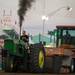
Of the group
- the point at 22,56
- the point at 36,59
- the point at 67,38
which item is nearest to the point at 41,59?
the point at 36,59

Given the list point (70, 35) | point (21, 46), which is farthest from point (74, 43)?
point (21, 46)

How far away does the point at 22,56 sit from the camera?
19141mm

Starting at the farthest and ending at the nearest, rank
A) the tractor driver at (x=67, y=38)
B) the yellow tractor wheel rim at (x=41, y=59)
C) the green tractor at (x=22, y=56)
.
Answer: the tractor driver at (x=67, y=38) < the yellow tractor wheel rim at (x=41, y=59) < the green tractor at (x=22, y=56)

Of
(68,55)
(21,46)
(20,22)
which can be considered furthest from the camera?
(20,22)

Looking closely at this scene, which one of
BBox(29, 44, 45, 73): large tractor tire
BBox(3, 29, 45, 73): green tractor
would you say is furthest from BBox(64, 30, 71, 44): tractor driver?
BBox(29, 44, 45, 73): large tractor tire

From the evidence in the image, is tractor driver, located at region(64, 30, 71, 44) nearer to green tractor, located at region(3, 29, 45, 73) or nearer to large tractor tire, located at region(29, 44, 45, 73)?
green tractor, located at region(3, 29, 45, 73)

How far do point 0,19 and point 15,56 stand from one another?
232 inches

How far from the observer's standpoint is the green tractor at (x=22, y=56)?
1869 centimetres

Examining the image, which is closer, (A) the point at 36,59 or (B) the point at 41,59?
(A) the point at 36,59

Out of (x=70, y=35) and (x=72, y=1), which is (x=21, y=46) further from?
(x=72, y=1)

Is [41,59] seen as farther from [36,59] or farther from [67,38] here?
[67,38]

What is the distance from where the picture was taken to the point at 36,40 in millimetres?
26203

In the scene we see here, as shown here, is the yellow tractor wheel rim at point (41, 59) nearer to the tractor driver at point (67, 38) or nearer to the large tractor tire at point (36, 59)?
the large tractor tire at point (36, 59)

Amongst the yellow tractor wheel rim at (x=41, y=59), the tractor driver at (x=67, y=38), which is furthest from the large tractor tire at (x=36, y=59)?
the tractor driver at (x=67, y=38)
